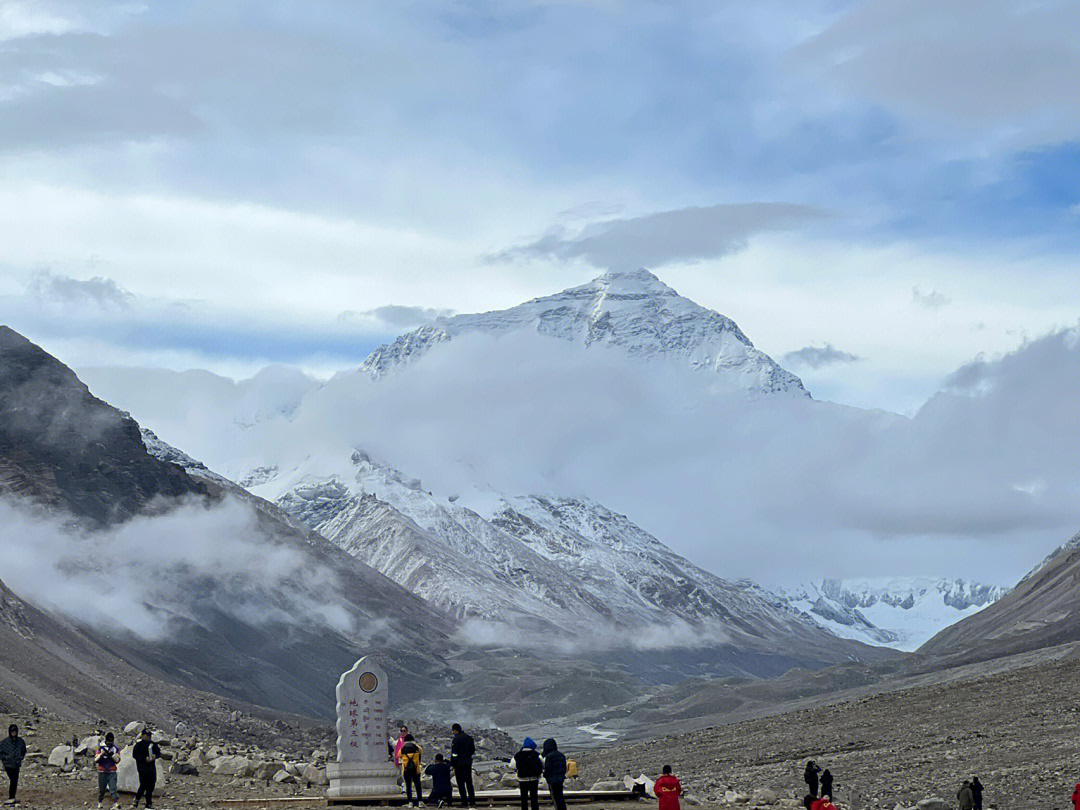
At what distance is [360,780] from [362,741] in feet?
4.16

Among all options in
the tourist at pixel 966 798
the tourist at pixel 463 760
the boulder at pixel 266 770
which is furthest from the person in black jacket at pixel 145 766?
the tourist at pixel 966 798

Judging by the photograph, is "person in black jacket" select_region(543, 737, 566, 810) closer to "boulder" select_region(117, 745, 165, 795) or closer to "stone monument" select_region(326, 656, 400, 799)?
"stone monument" select_region(326, 656, 400, 799)

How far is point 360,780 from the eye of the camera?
1874 inches

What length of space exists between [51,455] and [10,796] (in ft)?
525

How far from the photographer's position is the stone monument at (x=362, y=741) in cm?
4744

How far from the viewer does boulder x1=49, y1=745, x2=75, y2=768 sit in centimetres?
5277

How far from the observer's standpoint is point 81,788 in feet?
161

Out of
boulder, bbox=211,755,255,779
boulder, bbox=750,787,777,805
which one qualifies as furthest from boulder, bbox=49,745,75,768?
boulder, bbox=750,787,777,805

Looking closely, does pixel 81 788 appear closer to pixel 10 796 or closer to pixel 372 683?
pixel 10 796

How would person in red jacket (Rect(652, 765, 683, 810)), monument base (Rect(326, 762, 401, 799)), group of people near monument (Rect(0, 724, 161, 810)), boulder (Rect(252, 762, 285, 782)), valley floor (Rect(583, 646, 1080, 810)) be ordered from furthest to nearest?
1. valley floor (Rect(583, 646, 1080, 810))
2. boulder (Rect(252, 762, 285, 782))
3. monument base (Rect(326, 762, 401, 799))
4. group of people near monument (Rect(0, 724, 161, 810))
5. person in red jacket (Rect(652, 765, 683, 810))

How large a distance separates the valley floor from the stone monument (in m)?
22.7

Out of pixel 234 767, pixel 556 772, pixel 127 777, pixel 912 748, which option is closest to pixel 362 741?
pixel 127 777

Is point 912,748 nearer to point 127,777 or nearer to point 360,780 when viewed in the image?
point 360,780

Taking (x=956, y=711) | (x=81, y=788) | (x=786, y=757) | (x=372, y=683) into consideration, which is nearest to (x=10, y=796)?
(x=81, y=788)
